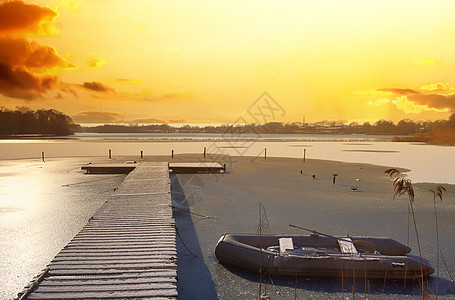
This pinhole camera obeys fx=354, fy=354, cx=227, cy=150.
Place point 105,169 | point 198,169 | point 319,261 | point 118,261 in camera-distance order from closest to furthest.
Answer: point 118,261
point 319,261
point 105,169
point 198,169

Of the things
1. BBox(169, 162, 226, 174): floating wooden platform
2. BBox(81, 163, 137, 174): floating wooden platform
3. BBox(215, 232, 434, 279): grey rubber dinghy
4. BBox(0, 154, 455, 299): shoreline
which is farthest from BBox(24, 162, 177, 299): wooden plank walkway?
BBox(169, 162, 226, 174): floating wooden platform

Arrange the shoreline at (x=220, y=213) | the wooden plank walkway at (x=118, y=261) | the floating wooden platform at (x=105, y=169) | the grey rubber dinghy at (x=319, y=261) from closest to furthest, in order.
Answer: the wooden plank walkway at (x=118, y=261)
the grey rubber dinghy at (x=319, y=261)
the shoreline at (x=220, y=213)
the floating wooden platform at (x=105, y=169)

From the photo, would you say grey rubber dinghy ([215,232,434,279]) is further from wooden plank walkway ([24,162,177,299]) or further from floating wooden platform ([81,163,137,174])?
floating wooden platform ([81,163,137,174])

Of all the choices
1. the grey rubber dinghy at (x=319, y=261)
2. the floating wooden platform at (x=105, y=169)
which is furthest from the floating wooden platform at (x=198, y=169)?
the grey rubber dinghy at (x=319, y=261)

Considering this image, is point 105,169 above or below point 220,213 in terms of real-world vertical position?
above

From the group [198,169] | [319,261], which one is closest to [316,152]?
[198,169]

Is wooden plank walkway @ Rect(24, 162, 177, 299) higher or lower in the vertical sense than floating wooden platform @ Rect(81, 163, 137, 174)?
higher

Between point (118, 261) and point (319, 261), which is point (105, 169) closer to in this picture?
point (118, 261)

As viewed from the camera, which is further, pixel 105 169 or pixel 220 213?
pixel 105 169

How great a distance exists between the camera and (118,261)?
857cm

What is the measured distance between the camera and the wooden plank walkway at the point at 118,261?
7.14 metres

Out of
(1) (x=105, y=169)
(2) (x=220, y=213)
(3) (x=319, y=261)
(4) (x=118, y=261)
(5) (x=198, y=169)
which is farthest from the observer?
(5) (x=198, y=169)

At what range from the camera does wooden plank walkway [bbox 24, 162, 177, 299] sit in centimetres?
714

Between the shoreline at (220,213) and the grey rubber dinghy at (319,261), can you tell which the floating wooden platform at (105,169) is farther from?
the grey rubber dinghy at (319,261)
